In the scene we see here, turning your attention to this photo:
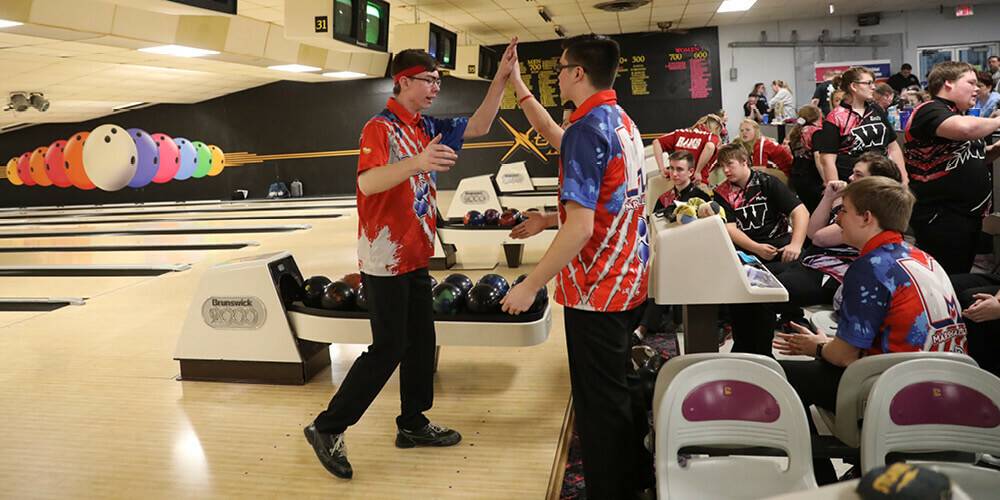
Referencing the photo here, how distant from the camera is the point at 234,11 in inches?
159

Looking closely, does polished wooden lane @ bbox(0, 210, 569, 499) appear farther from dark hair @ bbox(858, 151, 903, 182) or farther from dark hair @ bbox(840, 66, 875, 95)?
dark hair @ bbox(840, 66, 875, 95)

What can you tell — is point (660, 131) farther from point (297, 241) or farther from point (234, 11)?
point (234, 11)

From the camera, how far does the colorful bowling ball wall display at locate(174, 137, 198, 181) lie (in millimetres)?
9703

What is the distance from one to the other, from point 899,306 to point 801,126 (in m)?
3.17

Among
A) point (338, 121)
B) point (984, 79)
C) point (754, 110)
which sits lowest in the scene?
point (984, 79)

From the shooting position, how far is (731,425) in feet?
4.78

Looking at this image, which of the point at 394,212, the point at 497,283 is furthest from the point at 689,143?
the point at 394,212

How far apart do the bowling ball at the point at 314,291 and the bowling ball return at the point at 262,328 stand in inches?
1.9

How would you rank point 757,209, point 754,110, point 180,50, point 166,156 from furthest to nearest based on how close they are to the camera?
point 754,110, point 166,156, point 180,50, point 757,209

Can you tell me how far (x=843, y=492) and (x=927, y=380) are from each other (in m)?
0.81

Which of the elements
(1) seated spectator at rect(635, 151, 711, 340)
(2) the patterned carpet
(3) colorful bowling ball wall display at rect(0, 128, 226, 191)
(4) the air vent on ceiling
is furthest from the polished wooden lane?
(4) the air vent on ceiling

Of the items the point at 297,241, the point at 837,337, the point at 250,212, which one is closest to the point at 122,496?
the point at 837,337

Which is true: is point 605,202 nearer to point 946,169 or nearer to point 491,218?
point 946,169

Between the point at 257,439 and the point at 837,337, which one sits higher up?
the point at 837,337
